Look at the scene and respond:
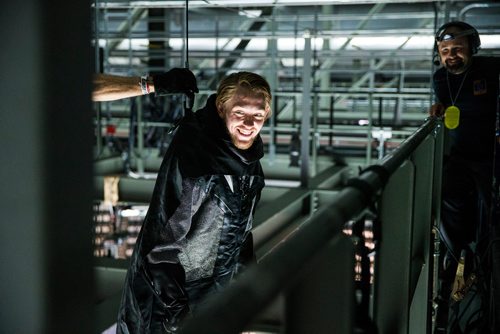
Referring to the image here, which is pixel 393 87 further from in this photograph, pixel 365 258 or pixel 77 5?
pixel 77 5

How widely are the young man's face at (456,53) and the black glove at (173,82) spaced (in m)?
1.48

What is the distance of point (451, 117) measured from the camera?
2.95 metres

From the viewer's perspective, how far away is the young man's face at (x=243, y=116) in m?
1.80

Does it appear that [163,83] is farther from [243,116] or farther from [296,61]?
[296,61]

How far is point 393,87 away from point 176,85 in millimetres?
8083

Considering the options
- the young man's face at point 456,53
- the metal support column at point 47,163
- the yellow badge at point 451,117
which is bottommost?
the yellow badge at point 451,117

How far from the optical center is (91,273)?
0.42m

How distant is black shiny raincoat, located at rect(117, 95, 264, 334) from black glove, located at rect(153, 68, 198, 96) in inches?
4.0

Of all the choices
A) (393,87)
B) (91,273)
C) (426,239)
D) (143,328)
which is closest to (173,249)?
(143,328)

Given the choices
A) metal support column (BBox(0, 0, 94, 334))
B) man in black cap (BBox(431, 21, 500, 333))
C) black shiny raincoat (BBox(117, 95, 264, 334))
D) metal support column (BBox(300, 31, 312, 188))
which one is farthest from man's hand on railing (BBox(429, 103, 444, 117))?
metal support column (BBox(0, 0, 94, 334))

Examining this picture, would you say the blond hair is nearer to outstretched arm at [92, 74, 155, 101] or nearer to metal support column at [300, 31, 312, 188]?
outstretched arm at [92, 74, 155, 101]

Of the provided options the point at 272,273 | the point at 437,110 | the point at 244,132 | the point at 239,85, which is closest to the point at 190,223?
the point at 244,132

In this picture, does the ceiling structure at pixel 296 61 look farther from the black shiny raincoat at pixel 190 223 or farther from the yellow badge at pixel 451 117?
the black shiny raincoat at pixel 190 223

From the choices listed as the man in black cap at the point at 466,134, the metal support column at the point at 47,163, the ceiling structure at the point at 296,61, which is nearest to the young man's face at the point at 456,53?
the man in black cap at the point at 466,134
